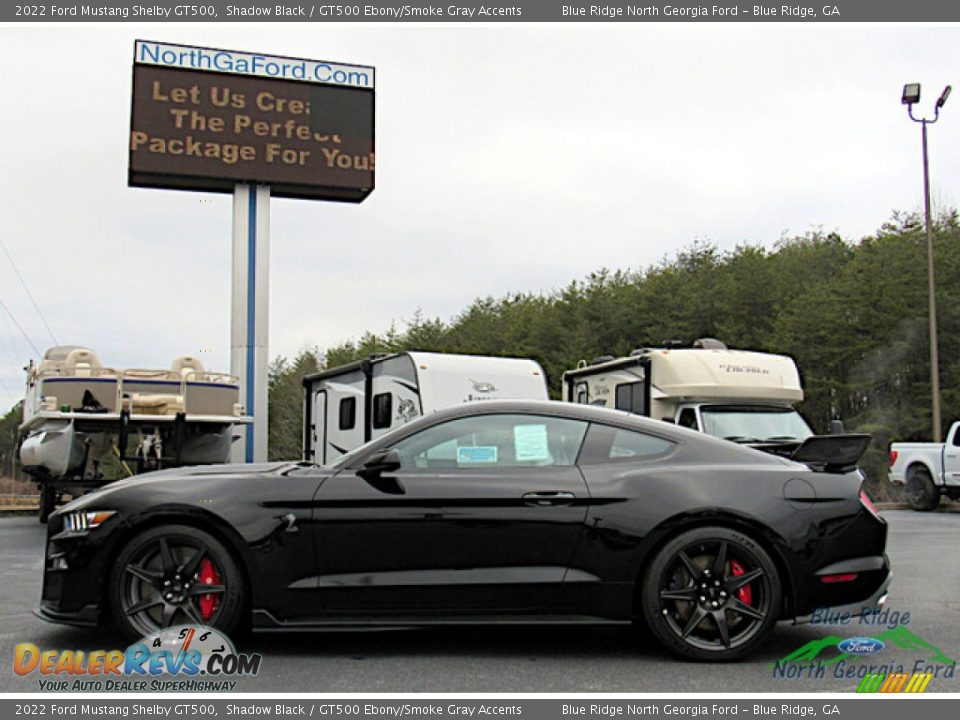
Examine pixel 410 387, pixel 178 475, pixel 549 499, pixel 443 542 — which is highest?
pixel 410 387

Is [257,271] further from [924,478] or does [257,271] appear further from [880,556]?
[880,556]

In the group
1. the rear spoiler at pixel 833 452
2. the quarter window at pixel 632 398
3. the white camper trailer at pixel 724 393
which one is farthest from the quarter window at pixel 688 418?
the rear spoiler at pixel 833 452

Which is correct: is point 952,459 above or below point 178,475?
below

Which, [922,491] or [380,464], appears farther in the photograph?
[922,491]

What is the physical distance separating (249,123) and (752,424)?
12.5 m

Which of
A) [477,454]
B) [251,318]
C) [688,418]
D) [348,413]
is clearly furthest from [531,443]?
[251,318]

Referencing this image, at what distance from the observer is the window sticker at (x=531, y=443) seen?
18.6 ft

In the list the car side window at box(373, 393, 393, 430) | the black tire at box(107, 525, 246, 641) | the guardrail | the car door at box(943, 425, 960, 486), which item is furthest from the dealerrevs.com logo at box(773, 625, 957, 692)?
the guardrail

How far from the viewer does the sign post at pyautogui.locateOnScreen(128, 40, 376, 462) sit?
20.6 metres

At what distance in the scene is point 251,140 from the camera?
21.2 meters

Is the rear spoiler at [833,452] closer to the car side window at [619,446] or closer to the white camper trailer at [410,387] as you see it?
the car side window at [619,446]

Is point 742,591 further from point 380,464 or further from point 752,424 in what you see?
point 752,424
